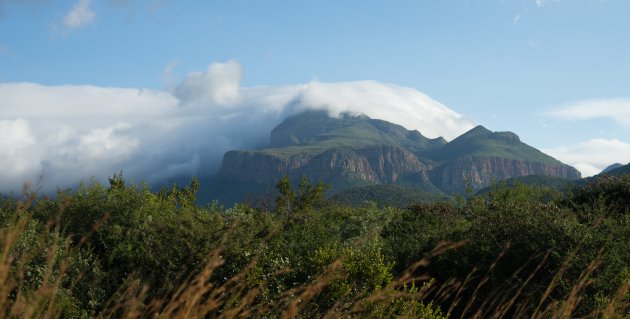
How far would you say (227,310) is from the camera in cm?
365

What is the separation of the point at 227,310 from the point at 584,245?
1778 centimetres

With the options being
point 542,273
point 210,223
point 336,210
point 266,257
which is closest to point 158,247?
point 210,223

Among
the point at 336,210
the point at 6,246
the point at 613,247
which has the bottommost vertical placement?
the point at 336,210

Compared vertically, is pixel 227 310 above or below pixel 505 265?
above

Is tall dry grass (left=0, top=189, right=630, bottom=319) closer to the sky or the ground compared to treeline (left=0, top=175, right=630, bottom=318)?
closer to the sky

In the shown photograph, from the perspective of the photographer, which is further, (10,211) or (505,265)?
(10,211)

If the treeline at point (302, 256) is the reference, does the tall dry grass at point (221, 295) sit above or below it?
above

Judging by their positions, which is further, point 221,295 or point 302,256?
point 302,256

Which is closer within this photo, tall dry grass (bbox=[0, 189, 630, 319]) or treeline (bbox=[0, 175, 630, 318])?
tall dry grass (bbox=[0, 189, 630, 319])

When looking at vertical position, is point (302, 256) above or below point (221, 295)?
below

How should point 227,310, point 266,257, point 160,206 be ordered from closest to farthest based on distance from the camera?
point 227,310 → point 266,257 → point 160,206

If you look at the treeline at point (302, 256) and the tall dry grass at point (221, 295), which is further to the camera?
the treeline at point (302, 256)

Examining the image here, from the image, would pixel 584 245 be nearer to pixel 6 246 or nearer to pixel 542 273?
pixel 542 273

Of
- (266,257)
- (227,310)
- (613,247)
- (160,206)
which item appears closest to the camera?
(227,310)
